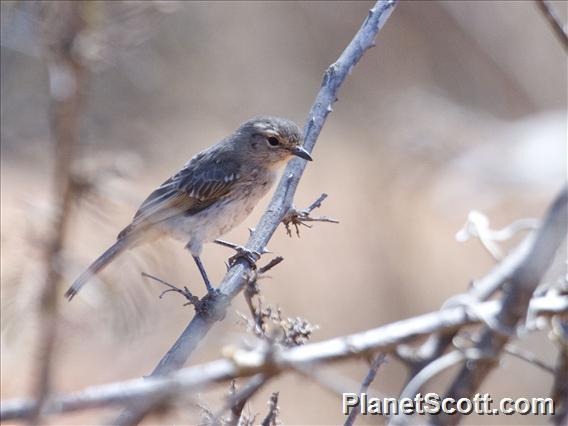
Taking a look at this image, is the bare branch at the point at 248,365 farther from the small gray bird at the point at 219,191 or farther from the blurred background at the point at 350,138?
the blurred background at the point at 350,138

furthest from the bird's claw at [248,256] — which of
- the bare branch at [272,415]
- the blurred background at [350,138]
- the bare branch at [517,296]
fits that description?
the blurred background at [350,138]

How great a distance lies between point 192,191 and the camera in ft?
17.5

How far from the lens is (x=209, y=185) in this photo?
207 inches

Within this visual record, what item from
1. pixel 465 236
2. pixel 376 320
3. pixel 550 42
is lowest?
pixel 465 236

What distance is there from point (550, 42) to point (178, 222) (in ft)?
18.9

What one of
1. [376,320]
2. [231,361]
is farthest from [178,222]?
[376,320]

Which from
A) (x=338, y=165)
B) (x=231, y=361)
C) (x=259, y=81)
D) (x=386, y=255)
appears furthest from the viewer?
(x=259, y=81)

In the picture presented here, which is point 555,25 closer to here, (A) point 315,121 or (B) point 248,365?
(B) point 248,365

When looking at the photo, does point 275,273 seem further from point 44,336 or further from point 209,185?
Answer: point 44,336

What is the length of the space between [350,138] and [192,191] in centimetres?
809

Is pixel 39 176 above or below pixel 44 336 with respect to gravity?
above

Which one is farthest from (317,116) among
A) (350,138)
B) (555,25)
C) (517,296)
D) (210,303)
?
(350,138)

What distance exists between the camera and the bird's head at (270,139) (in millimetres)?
5043

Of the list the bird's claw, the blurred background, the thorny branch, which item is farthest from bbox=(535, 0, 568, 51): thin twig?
the blurred background
